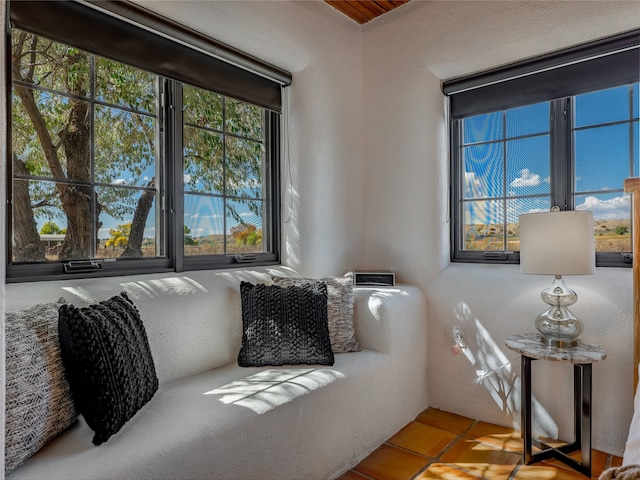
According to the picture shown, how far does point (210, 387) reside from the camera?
1634mm

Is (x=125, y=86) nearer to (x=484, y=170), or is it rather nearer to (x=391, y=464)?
(x=484, y=170)

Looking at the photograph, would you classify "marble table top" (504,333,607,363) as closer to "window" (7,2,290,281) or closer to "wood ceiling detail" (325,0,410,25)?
"window" (7,2,290,281)

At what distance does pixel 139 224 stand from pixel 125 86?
27.0 inches

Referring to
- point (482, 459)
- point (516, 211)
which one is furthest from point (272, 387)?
point (516, 211)

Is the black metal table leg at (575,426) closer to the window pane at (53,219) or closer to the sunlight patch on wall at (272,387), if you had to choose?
the sunlight patch on wall at (272,387)

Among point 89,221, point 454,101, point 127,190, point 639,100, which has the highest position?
point 454,101

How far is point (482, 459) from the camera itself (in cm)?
195

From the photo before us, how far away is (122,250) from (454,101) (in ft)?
7.24

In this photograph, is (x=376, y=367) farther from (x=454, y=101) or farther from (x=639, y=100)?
(x=639, y=100)

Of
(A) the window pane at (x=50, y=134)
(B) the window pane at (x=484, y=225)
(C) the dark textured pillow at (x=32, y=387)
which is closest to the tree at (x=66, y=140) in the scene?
(A) the window pane at (x=50, y=134)

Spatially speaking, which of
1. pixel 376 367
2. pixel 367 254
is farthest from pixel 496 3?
pixel 376 367

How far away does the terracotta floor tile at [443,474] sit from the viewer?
1.80 meters

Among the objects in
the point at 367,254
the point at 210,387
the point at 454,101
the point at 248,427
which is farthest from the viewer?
the point at 367,254

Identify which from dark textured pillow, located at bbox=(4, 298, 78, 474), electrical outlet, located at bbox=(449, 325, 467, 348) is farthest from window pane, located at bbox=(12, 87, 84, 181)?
electrical outlet, located at bbox=(449, 325, 467, 348)
